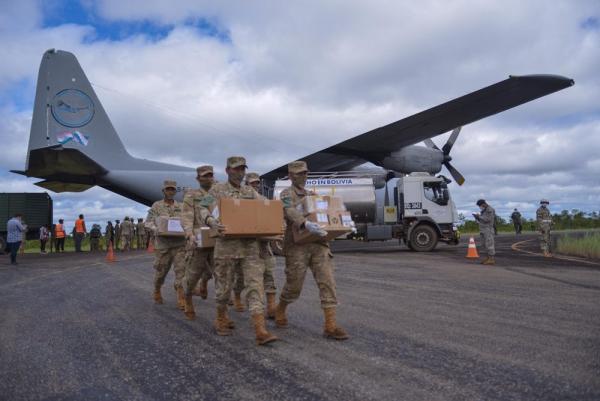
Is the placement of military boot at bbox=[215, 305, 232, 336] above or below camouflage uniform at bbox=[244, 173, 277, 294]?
below

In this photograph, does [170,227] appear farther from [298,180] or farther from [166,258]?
[298,180]

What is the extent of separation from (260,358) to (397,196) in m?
15.6

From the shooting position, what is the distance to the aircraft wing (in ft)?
55.7

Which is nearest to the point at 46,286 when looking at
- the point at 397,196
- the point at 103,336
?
the point at 103,336

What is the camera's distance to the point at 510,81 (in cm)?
1647

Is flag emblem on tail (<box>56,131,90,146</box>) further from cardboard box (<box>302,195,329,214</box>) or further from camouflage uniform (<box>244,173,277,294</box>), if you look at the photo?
cardboard box (<box>302,195,329,214</box>)

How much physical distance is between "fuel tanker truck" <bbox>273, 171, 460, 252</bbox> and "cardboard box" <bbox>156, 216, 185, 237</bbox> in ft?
34.5

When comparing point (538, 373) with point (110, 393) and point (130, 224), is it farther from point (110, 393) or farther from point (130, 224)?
point (130, 224)

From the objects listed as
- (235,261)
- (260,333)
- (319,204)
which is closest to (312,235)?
(319,204)

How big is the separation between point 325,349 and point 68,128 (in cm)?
1861

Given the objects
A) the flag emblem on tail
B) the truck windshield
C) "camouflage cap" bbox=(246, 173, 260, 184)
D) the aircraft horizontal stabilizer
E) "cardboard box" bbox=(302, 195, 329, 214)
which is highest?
the flag emblem on tail

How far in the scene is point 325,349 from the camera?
15.3 ft

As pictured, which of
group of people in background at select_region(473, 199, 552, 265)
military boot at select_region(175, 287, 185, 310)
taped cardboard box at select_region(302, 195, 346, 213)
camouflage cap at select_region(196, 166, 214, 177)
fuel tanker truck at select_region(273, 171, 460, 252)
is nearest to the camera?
taped cardboard box at select_region(302, 195, 346, 213)

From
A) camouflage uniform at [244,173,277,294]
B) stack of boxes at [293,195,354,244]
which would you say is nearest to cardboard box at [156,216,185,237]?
camouflage uniform at [244,173,277,294]
